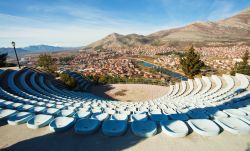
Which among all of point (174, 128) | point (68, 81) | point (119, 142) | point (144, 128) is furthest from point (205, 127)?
point (68, 81)

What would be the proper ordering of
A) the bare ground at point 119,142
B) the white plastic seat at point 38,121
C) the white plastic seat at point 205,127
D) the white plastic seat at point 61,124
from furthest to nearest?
the white plastic seat at point 38,121
the white plastic seat at point 61,124
the white plastic seat at point 205,127
the bare ground at point 119,142

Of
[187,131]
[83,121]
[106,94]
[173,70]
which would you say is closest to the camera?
[187,131]

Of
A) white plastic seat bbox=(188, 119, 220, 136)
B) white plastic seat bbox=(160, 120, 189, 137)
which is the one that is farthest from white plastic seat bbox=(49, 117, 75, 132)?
white plastic seat bbox=(188, 119, 220, 136)

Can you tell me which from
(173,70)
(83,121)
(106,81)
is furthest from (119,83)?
(173,70)

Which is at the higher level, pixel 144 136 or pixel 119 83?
pixel 144 136

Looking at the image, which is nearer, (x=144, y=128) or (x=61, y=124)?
(x=144, y=128)

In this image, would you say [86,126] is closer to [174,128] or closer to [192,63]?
[174,128]

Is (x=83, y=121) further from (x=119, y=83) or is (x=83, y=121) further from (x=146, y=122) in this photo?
(x=119, y=83)

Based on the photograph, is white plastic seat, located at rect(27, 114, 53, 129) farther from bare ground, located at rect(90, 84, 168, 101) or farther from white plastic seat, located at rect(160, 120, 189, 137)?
bare ground, located at rect(90, 84, 168, 101)

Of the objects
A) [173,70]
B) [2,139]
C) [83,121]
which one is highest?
[83,121]

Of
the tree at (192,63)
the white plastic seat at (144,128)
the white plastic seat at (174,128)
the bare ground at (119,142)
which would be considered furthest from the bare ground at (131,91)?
the bare ground at (119,142)

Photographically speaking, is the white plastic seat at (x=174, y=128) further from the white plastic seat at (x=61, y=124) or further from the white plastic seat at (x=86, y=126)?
the white plastic seat at (x=61, y=124)
